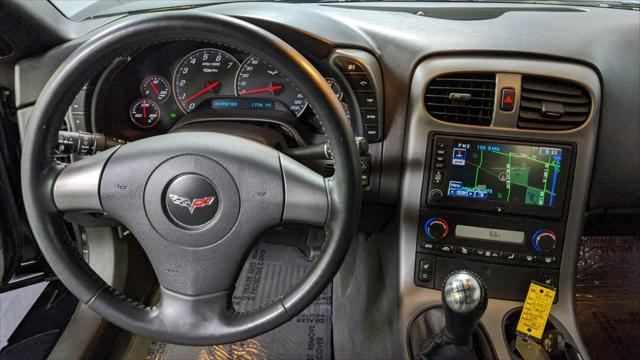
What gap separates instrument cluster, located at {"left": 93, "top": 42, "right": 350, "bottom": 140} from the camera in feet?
4.73

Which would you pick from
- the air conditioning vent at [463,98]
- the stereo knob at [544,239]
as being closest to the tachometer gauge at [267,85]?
the air conditioning vent at [463,98]

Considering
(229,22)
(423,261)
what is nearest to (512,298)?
(423,261)

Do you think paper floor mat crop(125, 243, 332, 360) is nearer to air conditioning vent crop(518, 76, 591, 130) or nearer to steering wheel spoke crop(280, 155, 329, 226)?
steering wheel spoke crop(280, 155, 329, 226)

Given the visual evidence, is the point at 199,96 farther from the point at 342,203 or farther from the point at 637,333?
the point at 637,333

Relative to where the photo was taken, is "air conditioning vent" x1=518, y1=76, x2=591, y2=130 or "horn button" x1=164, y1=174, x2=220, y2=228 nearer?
"horn button" x1=164, y1=174, x2=220, y2=228

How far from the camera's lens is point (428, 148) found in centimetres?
134

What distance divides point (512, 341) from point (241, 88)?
1.04 m

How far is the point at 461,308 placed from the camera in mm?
1029

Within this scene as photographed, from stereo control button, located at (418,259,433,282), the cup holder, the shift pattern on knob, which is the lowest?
the cup holder

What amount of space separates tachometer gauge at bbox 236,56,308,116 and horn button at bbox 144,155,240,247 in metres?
0.52

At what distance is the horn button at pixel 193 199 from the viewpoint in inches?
39.3

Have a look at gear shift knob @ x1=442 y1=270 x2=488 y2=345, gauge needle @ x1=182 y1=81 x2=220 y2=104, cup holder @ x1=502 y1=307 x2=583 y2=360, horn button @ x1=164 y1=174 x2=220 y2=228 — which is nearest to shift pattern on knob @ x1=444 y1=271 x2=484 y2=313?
gear shift knob @ x1=442 y1=270 x2=488 y2=345

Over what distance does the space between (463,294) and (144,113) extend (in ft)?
3.63

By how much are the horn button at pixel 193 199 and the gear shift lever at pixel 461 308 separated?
0.47 m
